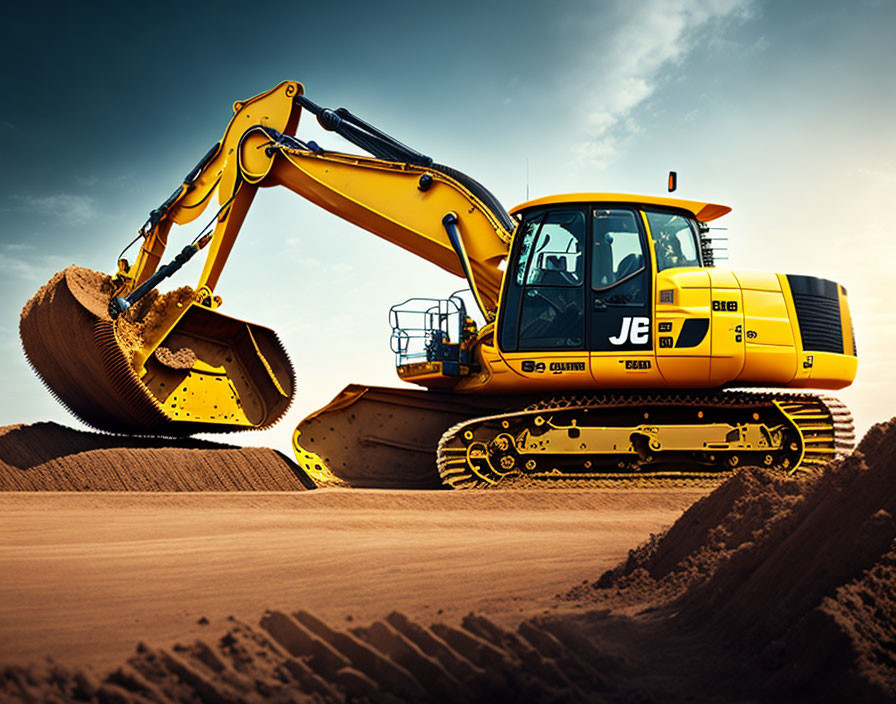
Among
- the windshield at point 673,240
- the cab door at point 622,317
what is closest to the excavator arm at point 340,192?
the cab door at point 622,317

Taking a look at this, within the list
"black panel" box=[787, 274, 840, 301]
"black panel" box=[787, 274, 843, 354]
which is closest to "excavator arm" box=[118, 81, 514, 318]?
"black panel" box=[787, 274, 840, 301]

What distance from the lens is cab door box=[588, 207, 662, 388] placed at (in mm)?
9688

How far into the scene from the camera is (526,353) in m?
9.98

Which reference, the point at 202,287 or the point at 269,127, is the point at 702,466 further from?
the point at 269,127

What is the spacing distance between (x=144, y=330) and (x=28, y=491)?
8.49 feet

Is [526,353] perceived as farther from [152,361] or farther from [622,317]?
[152,361]

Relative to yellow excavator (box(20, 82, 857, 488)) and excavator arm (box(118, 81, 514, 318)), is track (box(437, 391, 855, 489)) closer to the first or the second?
yellow excavator (box(20, 82, 857, 488))

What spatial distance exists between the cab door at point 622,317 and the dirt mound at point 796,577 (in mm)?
4746

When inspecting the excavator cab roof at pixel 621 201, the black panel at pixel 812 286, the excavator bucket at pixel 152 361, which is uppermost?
the excavator cab roof at pixel 621 201

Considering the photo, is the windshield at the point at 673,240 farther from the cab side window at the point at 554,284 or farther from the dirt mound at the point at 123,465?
the dirt mound at the point at 123,465

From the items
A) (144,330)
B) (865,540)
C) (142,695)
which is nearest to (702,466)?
(865,540)

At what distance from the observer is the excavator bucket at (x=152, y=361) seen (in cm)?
1013

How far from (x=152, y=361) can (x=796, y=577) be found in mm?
9334

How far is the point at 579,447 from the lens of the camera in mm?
9945
